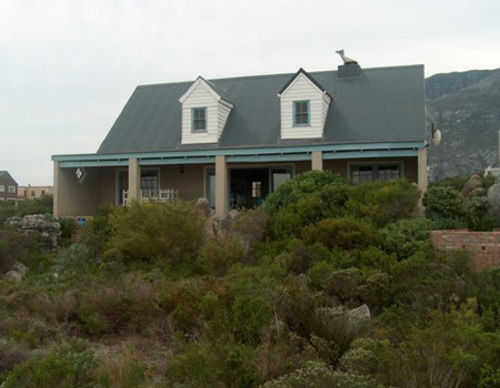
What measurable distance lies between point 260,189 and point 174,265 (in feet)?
33.4

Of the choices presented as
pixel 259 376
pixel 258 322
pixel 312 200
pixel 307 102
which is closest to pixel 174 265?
pixel 312 200

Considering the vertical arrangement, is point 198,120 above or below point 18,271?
above

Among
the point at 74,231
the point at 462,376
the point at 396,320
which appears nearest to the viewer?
the point at 462,376

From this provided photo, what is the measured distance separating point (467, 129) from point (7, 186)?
5907 cm

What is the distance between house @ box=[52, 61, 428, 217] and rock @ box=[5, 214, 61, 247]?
3814 mm

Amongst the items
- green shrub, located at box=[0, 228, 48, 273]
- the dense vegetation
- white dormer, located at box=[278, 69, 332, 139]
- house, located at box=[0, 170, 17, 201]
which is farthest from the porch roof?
house, located at box=[0, 170, 17, 201]

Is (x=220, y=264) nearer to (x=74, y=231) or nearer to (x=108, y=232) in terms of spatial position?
(x=108, y=232)

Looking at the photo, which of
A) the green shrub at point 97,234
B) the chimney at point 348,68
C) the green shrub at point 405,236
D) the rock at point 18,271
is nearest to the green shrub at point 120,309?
→ the rock at point 18,271

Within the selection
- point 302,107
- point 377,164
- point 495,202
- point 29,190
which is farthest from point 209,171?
point 29,190

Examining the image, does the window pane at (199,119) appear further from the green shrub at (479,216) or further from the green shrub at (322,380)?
the green shrub at (322,380)

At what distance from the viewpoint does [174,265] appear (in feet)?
40.4

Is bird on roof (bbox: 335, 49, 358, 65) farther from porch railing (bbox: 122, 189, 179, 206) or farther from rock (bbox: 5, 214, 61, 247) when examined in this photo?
rock (bbox: 5, 214, 61, 247)

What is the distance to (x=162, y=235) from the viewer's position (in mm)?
12438

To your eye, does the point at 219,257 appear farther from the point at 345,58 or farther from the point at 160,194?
the point at 345,58
